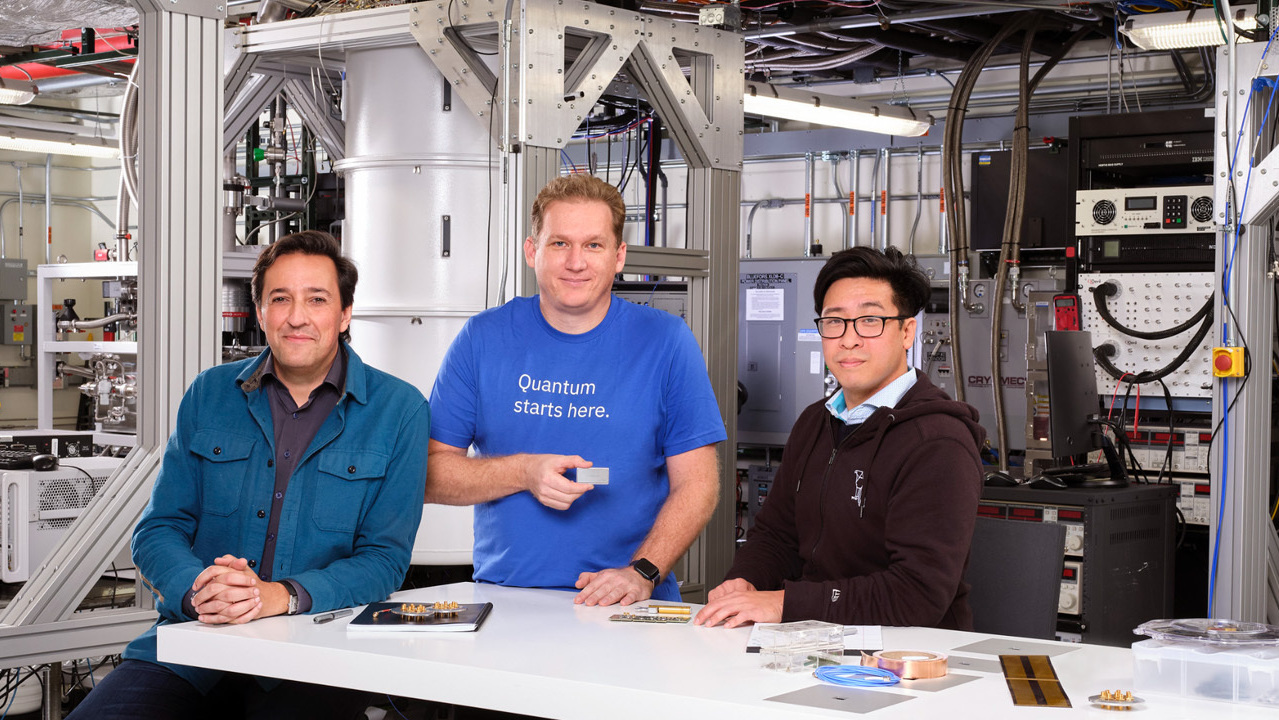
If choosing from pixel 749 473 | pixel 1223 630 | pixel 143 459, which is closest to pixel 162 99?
pixel 143 459

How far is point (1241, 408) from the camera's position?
4.06 m

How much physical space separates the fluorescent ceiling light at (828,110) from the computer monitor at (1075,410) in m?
2.28

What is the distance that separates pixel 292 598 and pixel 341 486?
270mm

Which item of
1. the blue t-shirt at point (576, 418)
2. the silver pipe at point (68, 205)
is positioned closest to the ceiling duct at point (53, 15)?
the blue t-shirt at point (576, 418)

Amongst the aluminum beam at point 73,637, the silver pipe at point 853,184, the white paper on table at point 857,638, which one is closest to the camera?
the white paper on table at point 857,638

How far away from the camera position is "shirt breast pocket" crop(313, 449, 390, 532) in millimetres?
2365

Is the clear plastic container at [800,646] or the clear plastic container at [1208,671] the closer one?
the clear plastic container at [1208,671]

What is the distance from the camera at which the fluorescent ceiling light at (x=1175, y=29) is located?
524cm

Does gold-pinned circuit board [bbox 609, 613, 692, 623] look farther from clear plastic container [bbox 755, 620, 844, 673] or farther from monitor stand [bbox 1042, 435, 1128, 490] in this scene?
monitor stand [bbox 1042, 435, 1128, 490]

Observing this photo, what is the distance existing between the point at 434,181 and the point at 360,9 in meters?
0.68

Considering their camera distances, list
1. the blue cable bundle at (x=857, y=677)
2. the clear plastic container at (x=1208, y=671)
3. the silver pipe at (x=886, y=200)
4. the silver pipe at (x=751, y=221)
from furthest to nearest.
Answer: the silver pipe at (x=751, y=221) < the silver pipe at (x=886, y=200) < the blue cable bundle at (x=857, y=677) < the clear plastic container at (x=1208, y=671)

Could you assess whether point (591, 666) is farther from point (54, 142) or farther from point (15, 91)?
point (54, 142)

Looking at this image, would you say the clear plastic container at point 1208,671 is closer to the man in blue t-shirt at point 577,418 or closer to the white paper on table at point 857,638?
the white paper on table at point 857,638

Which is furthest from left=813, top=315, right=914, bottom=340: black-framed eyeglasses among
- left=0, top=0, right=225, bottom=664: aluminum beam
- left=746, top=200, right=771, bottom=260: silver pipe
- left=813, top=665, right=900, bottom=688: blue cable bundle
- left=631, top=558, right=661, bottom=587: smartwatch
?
left=746, top=200, right=771, bottom=260: silver pipe
